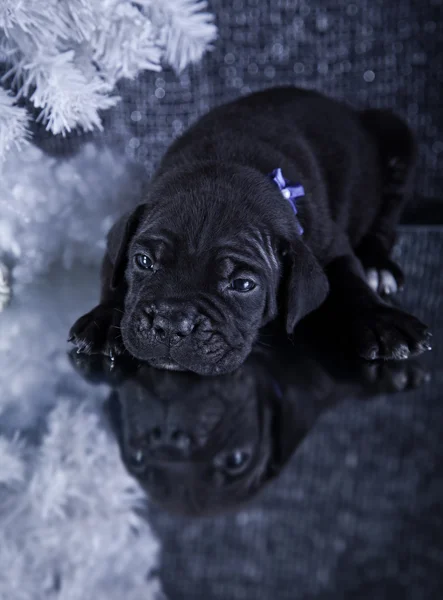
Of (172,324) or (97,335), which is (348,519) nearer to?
(172,324)

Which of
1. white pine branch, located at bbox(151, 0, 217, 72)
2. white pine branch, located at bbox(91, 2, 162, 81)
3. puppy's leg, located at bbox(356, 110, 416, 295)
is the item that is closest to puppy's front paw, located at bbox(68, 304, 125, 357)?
white pine branch, located at bbox(91, 2, 162, 81)

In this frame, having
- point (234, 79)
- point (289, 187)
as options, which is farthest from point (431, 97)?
point (289, 187)

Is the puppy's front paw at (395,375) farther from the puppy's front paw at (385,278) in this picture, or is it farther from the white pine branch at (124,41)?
the white pine branch at (124,41)

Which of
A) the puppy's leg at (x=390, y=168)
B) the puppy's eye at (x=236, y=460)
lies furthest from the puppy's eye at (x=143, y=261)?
the puppy's leg at (x=390, y=168)

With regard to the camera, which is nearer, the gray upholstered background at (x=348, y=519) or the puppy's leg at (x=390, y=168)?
the gray upholstered background at (x=348, y=519)

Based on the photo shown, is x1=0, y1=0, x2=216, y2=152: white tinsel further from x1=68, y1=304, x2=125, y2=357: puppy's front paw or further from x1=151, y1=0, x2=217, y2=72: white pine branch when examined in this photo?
x1=68, y1=304, x2=125, y2=357: puppy's front paw

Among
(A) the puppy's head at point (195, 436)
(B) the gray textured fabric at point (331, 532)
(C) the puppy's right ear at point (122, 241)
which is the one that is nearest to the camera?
(B) the gray textured fabric at point (331, 532)
